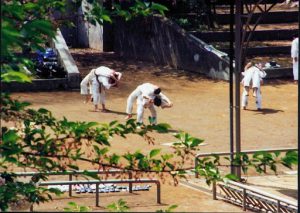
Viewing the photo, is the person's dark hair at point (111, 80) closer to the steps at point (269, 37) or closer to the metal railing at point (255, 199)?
the steps at point (269, 37)

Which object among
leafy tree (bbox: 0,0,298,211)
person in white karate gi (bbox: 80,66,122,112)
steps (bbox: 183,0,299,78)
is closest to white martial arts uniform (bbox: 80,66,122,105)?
person in white karate gi (bbox: 80,66,122,112)

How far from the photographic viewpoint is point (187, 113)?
79.8 ft

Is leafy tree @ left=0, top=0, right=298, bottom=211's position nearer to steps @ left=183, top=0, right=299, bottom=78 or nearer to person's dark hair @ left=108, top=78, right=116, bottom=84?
person's dark hair @ left=108, top=78, right=116, bottom=84

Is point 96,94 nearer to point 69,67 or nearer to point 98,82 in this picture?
point 98,82

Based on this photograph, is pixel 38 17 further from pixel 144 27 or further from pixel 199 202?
pixel 144 27

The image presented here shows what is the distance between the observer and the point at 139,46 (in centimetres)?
3259

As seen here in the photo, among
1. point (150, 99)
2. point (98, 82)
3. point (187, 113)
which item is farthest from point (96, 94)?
point (150, 99)

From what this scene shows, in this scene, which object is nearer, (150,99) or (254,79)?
(150,99)

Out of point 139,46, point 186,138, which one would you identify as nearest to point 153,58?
point 139,46

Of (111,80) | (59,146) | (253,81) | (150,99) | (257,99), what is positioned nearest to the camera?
(59,146)

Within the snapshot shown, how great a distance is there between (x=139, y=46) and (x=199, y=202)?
17.0 meters

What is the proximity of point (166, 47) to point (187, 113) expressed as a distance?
24.8ft

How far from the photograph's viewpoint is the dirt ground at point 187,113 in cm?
1617

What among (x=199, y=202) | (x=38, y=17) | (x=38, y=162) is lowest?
(x=199, y=202)
